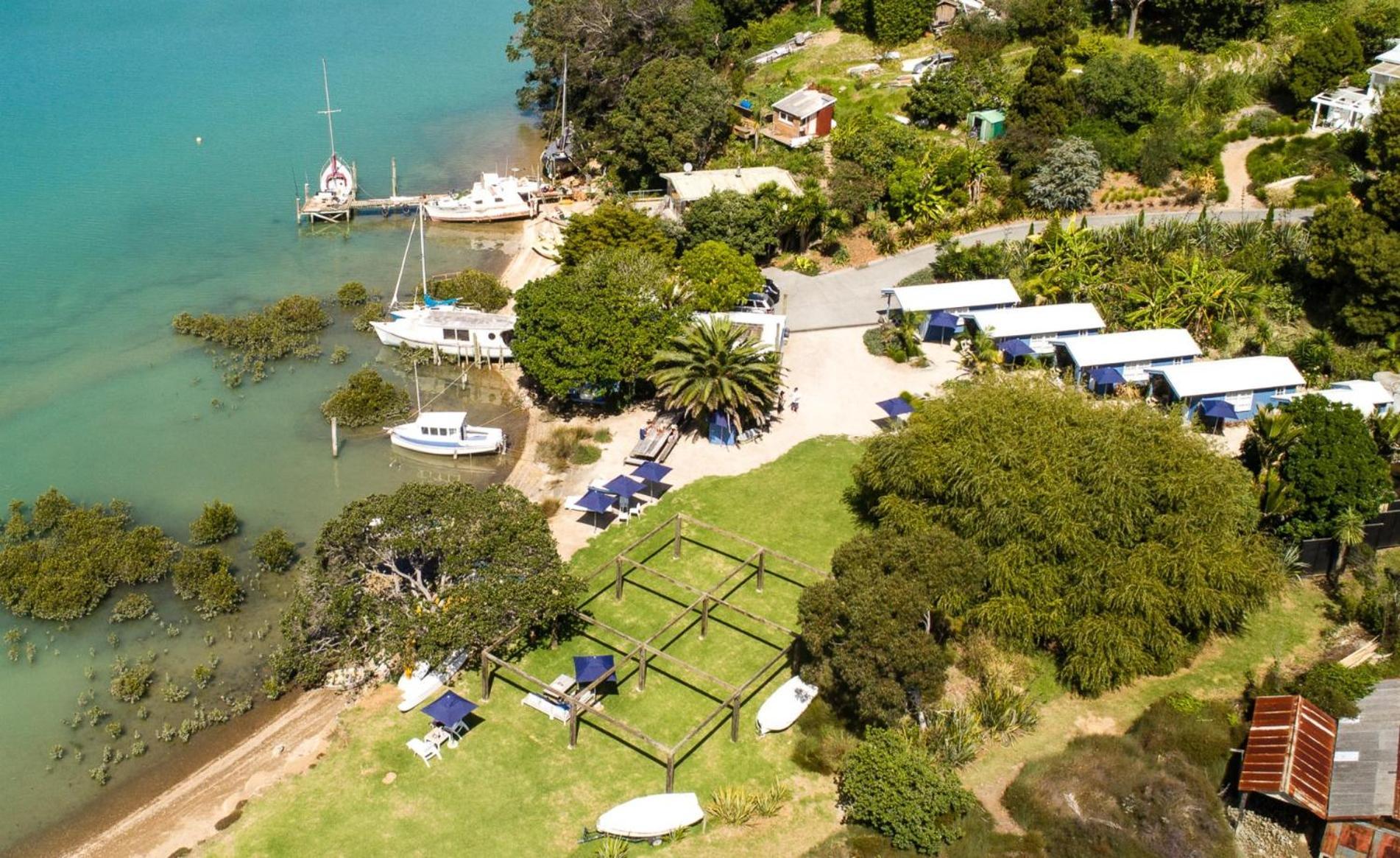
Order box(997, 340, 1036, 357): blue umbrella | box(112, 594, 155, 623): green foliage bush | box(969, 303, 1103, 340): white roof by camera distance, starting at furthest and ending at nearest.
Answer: box(969, 303, 1103, 340): white roof
box(997, 340, 1036, 357): blue umbrella
box(112, 594, 155, 623): green foliage bush

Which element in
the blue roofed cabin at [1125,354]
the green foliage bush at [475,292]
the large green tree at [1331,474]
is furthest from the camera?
the green foliage bush at [475,292]

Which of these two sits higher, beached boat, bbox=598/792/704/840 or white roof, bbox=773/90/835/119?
white roof, bbox=773/90/835/119

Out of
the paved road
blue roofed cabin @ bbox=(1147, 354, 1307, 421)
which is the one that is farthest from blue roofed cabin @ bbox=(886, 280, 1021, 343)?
blue roofed cabin @ bbox=(1147, 354, 1307, 421)

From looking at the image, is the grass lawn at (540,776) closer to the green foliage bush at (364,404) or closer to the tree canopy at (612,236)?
the green foliage bush at (364,404)

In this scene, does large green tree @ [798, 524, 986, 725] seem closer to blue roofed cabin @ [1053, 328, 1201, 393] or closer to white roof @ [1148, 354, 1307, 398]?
blue roofed cabin @ [1053, 328, 1201, 393]

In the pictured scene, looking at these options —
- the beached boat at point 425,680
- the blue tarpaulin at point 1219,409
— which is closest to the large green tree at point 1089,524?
the blue tarpaulin at point 1219,409

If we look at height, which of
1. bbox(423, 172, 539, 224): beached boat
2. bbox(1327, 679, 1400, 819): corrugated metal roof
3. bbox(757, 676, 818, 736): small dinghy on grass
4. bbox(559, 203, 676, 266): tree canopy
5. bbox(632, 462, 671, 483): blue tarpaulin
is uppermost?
bbox(559, 203, 676, 266): tree canopy

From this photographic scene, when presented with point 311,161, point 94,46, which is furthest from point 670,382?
point 94,46
